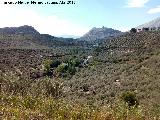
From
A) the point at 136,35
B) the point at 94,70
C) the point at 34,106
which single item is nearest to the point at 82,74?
the point at 94,70

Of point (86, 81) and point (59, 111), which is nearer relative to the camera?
point (59, 111)

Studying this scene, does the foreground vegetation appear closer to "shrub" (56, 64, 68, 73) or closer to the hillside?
the hillside

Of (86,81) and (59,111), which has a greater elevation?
(59,111)

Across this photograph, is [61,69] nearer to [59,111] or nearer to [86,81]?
[86,81]

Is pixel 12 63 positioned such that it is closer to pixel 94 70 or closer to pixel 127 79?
pixel 94 70

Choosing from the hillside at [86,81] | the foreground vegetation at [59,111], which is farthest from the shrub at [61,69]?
the foreground vegetation at [59,111]

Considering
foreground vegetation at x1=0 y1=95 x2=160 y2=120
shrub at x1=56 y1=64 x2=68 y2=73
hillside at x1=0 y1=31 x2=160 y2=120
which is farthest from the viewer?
shrub at x1=56 y1=64 x2=68 y2=73

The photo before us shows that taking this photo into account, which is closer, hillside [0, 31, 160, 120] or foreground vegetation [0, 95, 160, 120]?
foreground vegetation [0, 95, 160, 120]

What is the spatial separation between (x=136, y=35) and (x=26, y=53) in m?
44.5

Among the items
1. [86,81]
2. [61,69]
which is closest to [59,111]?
[86,81]

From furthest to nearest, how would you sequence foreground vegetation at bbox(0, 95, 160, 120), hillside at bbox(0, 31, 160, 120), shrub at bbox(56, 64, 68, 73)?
shrub at bbox(56, 64, 68, 73) < hillside at bbox(0, 31, 160, 120) < foreground vegetation at bbox(0, 95, 160, 120)

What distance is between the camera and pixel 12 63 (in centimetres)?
8812

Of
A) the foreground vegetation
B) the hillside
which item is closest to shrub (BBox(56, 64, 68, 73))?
Result: the hillside

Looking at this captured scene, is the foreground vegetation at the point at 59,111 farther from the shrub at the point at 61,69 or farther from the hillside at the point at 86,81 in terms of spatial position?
the shrub at the point at 61,69
